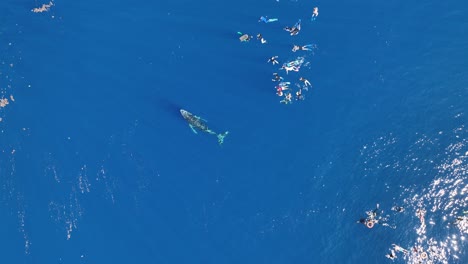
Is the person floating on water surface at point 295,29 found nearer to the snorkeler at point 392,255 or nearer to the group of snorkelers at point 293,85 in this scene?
the group of snorkelers at point 293,85

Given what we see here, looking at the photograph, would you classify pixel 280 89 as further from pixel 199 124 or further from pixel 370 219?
pixel 370 219

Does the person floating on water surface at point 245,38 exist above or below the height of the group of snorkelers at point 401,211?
above

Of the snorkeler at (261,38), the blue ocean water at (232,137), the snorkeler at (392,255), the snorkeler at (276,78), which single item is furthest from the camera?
the snorkeler at (261,38)

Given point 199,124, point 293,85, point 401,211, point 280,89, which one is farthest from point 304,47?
point 401,211

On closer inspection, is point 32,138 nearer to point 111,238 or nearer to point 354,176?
point 111,238

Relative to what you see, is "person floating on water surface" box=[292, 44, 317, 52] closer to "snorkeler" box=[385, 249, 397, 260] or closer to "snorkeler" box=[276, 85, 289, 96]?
"snorkeler" box=[276, 85, 289, 96]

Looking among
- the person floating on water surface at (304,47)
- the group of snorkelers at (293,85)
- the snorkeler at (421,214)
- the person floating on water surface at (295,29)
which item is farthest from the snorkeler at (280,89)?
the snorkeler at (421,214)

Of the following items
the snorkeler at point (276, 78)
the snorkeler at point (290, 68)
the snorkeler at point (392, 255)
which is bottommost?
the snorkeler at point (392, 255)
